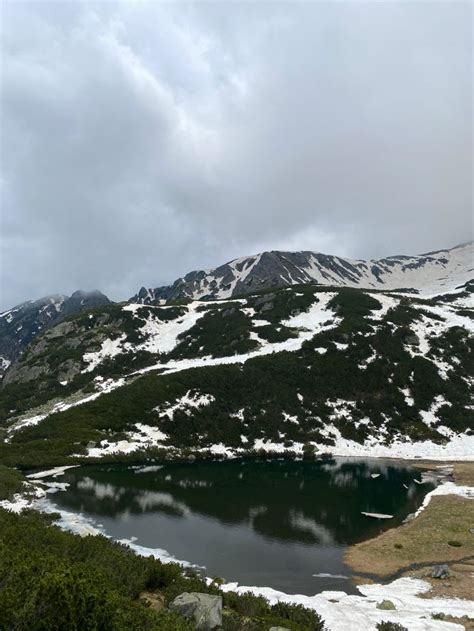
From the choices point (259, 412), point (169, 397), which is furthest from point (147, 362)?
point (259, 412)

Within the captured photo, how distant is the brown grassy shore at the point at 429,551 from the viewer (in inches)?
891

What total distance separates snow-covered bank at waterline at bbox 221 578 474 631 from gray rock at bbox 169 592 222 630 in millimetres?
6443

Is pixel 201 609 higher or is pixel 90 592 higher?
pixel 90 592

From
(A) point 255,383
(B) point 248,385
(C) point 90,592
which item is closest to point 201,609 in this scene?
(C) point 90,592

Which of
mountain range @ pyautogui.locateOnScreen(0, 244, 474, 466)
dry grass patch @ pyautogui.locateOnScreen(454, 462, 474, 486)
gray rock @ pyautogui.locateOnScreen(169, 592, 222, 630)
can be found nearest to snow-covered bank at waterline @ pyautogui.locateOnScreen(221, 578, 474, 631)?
gray rock @ pyautogui.locateOnScreen(169, 592, 222, 630)

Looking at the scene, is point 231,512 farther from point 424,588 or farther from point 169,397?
point 169,397

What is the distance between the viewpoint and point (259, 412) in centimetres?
7044

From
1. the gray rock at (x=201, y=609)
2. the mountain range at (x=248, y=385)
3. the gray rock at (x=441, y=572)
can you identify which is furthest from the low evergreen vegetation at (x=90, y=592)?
the mountain range at (x=248, y=385)

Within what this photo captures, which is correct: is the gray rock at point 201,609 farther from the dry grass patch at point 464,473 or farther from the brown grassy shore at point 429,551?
the dry grass patch at point 464,473

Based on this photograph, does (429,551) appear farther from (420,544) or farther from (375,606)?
(375,606)

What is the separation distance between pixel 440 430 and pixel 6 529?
Answer: 68465 mm

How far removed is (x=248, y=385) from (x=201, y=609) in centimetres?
6421

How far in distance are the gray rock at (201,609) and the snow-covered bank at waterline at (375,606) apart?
254 inches

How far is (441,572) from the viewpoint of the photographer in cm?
2288
